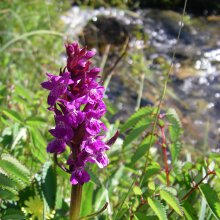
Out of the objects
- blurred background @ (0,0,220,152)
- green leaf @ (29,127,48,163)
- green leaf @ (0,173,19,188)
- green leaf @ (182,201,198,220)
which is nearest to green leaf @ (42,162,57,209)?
green leaf @ (29,127,48,163)

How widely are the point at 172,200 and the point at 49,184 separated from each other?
1.77 ft

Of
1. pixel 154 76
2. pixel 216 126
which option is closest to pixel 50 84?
pixel 216 126

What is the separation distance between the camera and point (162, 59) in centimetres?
704

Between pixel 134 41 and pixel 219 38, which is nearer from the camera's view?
pixel 134 41

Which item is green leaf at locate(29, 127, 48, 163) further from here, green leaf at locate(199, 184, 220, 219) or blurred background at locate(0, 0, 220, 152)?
green leaf at locate(199, 184, 220, 219)

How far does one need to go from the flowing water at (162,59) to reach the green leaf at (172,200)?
2.79 metres

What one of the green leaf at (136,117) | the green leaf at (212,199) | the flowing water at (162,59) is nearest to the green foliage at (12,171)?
the green leaf at (136,117)

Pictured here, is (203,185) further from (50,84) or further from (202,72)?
(202,72)

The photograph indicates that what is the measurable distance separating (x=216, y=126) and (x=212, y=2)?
202 inches

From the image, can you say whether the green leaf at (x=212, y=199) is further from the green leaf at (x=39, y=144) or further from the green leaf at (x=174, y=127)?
the green leaf at (x=39, y=144)

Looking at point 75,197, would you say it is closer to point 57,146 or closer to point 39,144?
point 57,146

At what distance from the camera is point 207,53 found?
24.8ft

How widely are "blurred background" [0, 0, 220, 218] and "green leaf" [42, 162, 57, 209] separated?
0.14 meters

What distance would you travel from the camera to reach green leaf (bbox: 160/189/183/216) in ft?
4.95
